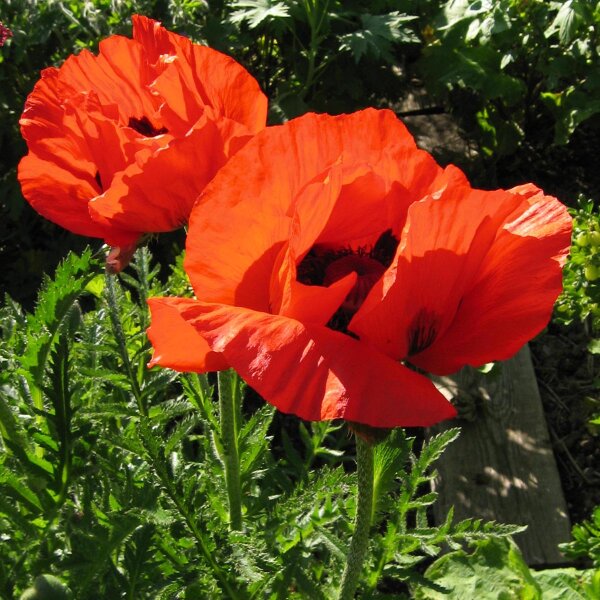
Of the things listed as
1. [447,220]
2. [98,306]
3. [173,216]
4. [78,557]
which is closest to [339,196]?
[447,220]

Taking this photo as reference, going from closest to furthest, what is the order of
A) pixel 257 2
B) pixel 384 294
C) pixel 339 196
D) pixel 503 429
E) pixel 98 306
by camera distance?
pixel 384 294
pixel 339 196
pixel 98 306
pixel 503 429
pixel 257 2

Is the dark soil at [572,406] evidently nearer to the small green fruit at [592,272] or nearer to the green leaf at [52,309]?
the small green fruit at [592,272]

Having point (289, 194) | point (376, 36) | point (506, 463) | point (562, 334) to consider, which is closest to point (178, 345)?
point (289, 194)

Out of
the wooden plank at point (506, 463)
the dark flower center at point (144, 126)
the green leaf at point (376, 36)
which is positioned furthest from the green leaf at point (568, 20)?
the dark flower center at point (144, 126)

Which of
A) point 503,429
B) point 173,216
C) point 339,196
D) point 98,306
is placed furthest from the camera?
point 503,429

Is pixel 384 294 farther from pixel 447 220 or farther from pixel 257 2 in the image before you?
pixel 257 2

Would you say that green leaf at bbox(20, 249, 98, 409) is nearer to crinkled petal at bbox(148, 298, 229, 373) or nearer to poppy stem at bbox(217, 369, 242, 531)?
poppy stem at bbox(217, 369, 242, 531)
